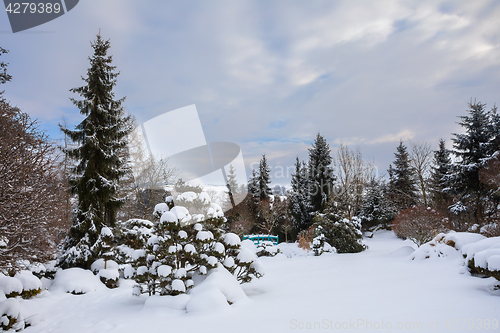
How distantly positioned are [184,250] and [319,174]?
1947 centimetres

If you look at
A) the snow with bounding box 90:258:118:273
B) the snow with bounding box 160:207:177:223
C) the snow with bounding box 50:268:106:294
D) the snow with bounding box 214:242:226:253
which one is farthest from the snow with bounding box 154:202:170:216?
the snow with bounding box 90:258:118:273

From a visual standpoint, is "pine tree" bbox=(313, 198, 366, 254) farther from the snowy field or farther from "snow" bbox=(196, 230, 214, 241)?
"snow" bbox=(196, 230, 214, 241)

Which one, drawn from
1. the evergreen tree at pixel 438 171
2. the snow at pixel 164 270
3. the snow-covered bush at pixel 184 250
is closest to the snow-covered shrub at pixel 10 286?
the snow-covered bush at pixel 184 250

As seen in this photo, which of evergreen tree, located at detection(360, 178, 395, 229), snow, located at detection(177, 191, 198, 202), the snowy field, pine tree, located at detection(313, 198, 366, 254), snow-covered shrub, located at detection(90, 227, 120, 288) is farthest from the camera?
evergreen tree, located at detection(360, 178, 395, 229)

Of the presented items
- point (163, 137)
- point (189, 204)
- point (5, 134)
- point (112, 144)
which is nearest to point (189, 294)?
point (189, 204)

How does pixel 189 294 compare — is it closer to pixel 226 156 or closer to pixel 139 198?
pixel 226 156

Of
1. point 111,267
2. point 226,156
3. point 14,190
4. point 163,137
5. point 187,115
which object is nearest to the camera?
point 14,190

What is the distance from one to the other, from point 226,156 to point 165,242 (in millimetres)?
7111

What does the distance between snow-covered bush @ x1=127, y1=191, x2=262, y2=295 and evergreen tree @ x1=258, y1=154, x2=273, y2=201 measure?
75.5ft

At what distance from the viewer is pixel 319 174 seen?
927 inches

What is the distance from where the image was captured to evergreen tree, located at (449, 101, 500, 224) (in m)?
14.9

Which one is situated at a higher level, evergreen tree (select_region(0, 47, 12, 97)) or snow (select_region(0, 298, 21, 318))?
evergreen tree (select_region(0, 47, 12, 97))

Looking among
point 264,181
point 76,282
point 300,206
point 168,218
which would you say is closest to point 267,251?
point 76,282

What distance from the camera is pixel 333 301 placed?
15.9 feet
